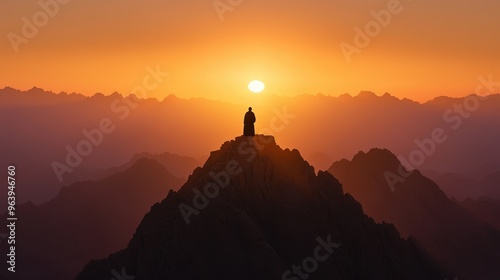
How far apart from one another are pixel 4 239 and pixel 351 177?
8170 centimetres

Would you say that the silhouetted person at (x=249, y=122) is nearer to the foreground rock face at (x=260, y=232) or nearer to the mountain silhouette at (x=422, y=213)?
the foreground rock face at (x=260, y=232)

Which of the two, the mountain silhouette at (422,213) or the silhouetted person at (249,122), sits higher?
the silhouetted person at (249,122)

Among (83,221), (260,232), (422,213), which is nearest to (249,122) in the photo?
(260,232)

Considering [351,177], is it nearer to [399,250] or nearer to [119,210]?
[399,250]

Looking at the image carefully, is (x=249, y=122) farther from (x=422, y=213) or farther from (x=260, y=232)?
(x=422, y=213)

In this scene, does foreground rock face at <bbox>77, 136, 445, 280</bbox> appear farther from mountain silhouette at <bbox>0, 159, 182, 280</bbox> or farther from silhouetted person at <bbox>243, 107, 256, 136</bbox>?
mountain silhouette at <bbox>0, 159, 182, 280</bbox>

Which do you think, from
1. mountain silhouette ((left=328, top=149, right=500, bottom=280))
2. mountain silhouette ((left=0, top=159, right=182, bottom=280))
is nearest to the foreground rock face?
mountain silhouette ((left=328, top=149, right=500, bottom=280))

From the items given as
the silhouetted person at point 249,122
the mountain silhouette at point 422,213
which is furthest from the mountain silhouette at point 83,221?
the silhouetted person at point 249,122

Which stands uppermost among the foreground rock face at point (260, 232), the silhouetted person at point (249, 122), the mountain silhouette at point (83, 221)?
the mountain silhouette at point (83, 221)

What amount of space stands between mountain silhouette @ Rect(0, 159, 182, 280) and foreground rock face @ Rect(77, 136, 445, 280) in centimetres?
5939

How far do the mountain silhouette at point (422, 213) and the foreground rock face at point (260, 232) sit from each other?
143ft

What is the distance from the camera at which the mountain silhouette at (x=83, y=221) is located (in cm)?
13375

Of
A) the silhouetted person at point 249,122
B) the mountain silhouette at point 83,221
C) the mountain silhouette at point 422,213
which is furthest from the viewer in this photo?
the mountain silhouette at point 83,221

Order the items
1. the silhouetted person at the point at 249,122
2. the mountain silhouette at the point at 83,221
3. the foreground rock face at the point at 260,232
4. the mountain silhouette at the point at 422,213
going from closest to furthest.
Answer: the foreground rock face at the point at 260,232, the silhouetted person at the point at 249,122, the mountain silhouette at the point at 422,213, the mountain silhouette at the point at 83,221
